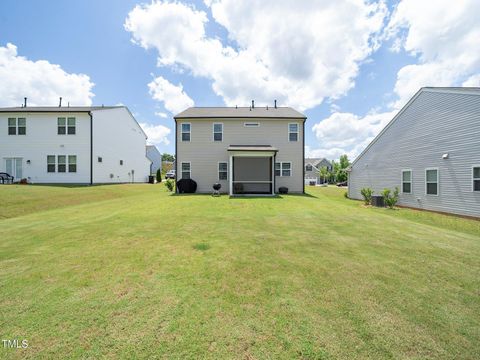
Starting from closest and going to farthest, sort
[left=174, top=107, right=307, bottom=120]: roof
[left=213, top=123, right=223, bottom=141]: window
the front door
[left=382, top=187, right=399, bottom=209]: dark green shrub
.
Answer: [left=382, top=187, right=399, bottom=209]: dark green shrub < [left=174, top=107, right=307, bottom=120]: roof < [left=213, top=123, right=223, bottom=141]: window < the front door

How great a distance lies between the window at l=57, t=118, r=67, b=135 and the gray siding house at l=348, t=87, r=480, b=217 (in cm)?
2780

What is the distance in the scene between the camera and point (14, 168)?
66.4 feet

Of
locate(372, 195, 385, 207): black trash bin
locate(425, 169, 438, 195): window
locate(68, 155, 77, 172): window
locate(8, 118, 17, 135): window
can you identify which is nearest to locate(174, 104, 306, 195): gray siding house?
locate(372, 195, 385, 207): black trash bin

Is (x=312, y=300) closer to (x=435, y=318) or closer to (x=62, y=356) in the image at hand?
(x=435, y=318)

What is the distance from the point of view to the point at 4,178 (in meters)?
19.5

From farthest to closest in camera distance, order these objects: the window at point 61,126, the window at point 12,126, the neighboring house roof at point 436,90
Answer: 1. the window at point 61,126
2. the window at point 12,126
3. the neighboring house roof at point 436,90

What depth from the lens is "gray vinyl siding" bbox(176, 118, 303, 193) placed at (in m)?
19.5

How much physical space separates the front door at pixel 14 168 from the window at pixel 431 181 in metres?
32.3

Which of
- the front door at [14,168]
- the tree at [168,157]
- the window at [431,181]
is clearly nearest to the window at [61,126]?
the front door at [14,168]

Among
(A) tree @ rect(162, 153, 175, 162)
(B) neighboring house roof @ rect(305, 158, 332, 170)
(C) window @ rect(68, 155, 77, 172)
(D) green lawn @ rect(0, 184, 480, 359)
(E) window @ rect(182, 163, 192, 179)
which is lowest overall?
(D) green lawn @ rect(0, 184, 480, 359)

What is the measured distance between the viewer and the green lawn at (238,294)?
232 cm

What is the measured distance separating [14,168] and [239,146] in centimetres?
2129

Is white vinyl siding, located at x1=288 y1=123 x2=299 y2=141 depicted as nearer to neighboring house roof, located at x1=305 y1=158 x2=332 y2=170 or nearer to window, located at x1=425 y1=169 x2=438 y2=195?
window, located at x1=425 y1=169 x2=438 y2=195

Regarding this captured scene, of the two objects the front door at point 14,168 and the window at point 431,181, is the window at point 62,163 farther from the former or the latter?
the window at point 431,181
